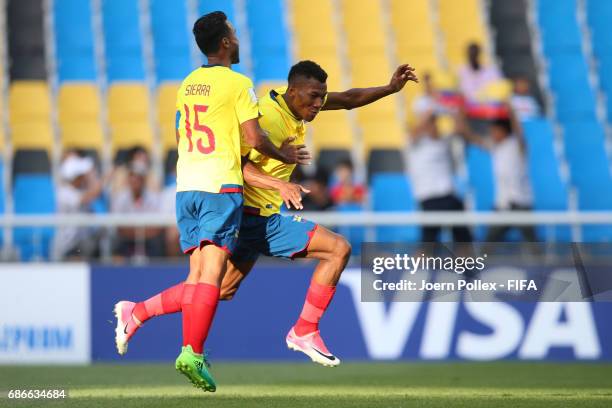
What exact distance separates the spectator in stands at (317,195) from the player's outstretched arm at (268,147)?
5.95 m

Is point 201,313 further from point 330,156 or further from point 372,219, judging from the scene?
point 330,156

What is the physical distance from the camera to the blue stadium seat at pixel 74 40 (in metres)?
19.5

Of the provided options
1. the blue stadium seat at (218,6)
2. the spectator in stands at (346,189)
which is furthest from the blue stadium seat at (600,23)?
the spectator in stands at (346,189)

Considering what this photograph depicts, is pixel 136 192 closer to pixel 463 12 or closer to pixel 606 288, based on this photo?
pixel 606 288

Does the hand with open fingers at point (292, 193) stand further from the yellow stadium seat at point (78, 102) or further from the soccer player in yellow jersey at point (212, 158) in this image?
the yellow stadium seat at point (78, 102)

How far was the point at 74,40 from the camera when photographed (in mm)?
19969

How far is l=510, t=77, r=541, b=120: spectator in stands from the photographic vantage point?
18328 millimetres

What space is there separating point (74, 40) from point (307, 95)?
11.7 meters

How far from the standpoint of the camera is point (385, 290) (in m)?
12.8

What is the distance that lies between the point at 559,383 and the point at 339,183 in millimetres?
5556

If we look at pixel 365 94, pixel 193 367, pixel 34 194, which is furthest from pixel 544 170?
pixel 193 367

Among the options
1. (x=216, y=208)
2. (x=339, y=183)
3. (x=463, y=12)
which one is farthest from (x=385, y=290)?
(x=463, y=12)

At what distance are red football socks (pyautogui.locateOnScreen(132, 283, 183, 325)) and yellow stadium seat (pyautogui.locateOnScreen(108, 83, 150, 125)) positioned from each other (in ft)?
31.8

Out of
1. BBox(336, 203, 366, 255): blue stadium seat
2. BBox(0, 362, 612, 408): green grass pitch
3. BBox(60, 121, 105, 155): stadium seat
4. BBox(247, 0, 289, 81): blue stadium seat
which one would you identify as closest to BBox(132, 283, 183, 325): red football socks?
BBox(0, 362, 612, 408): green grass pitch
